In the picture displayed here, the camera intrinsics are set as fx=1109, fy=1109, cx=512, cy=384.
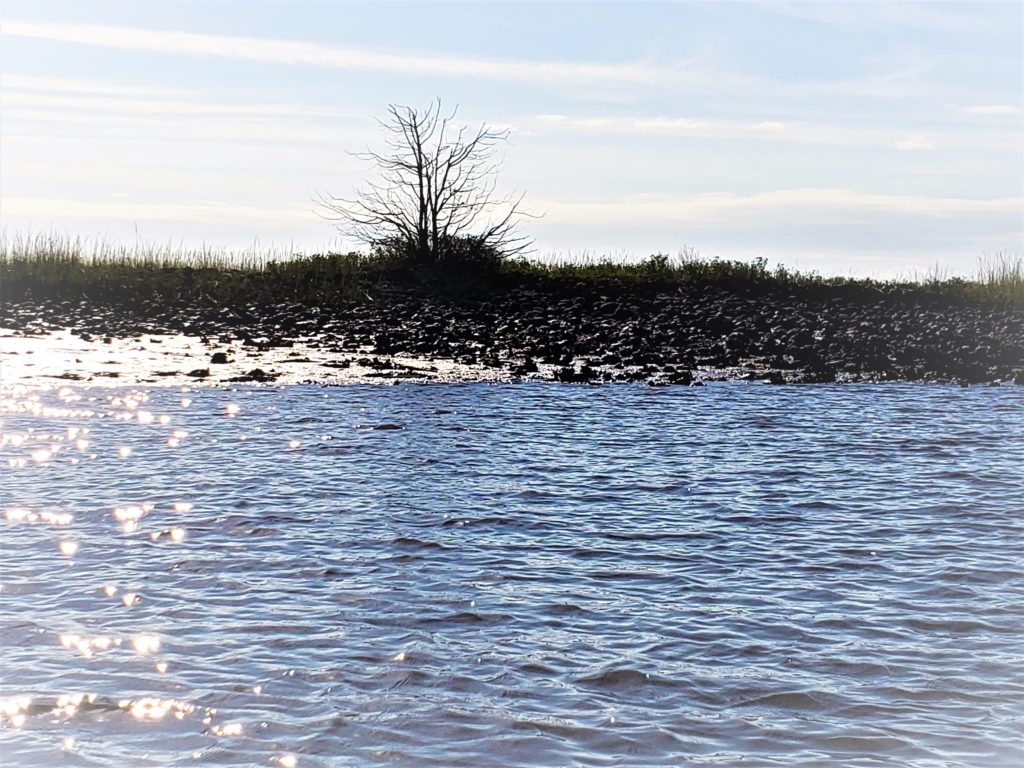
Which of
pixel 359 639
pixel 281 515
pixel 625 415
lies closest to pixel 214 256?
pixel 625 415

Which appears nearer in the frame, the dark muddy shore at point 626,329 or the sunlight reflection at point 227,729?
the sunlight reflection at point 227,729

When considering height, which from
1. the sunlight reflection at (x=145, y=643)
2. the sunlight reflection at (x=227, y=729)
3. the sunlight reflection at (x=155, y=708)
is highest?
the sunlight reflection at (x=145, y=643)

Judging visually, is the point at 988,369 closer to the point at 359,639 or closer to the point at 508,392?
the point at 508,392

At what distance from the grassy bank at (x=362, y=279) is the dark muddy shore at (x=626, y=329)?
0.65 metres

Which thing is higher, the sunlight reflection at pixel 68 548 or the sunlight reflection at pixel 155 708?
the sunlight reflection at pixel 68 548

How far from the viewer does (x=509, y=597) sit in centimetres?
1051

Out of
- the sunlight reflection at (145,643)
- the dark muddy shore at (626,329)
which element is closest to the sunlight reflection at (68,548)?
the sunlight reflection at (145,643)

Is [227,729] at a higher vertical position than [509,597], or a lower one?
lower

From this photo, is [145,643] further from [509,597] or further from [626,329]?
[626,329]

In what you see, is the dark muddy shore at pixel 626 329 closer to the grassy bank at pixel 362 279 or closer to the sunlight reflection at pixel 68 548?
the grassy bank at pixel 362 279

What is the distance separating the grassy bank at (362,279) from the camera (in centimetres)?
3862

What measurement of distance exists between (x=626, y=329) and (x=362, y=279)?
39.2 ft

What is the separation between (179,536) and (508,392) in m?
12.8

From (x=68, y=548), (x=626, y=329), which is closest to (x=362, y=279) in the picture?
(x=626, y=329)
